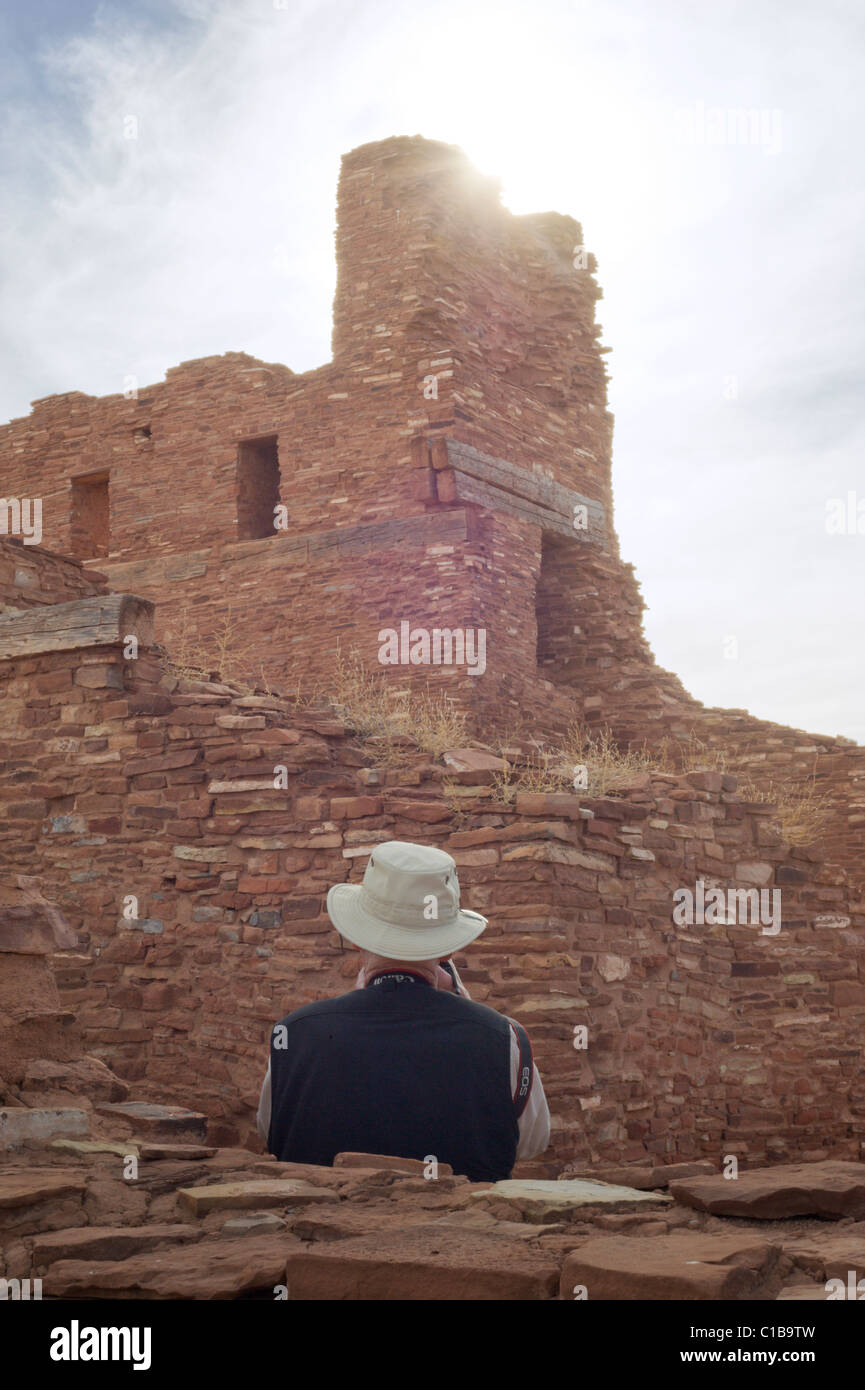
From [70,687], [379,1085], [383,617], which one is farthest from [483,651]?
[379,1085]

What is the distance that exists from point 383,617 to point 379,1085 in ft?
33.4

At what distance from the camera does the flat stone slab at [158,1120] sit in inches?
156

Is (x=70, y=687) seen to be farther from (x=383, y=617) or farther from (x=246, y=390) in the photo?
(x=246, y=390)

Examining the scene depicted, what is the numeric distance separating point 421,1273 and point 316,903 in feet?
15.2

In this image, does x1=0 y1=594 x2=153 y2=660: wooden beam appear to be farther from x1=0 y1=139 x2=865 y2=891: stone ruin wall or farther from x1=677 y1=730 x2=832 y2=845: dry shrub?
x1=677 y1=730 x2=832 y2=845: dry shrub

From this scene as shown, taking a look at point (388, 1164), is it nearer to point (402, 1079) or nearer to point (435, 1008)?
point (402, 1079)

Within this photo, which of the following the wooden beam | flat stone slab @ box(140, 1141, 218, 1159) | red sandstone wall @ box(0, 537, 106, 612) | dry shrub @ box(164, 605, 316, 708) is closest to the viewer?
flat stone slab @ box(140, 1141, 218, 1159)

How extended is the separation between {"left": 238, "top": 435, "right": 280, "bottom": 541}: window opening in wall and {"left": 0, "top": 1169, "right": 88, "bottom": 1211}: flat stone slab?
12743 millimetres

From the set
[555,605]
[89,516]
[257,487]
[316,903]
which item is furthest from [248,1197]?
[89,516]

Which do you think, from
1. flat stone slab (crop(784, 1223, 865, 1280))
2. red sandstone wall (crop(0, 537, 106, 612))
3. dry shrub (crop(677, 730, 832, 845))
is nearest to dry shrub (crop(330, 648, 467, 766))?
red sandstone wall (crop(0, 537, 106, 612))

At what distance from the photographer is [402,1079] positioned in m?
3.43

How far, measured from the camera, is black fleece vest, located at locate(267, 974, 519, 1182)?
3438mm
